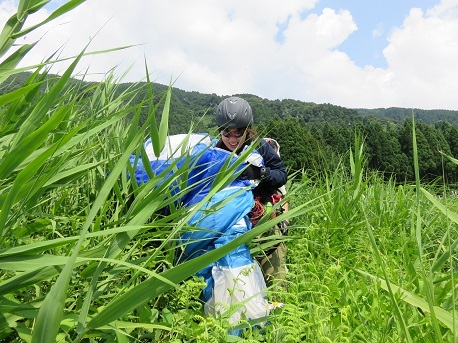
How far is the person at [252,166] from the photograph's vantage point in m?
2.59

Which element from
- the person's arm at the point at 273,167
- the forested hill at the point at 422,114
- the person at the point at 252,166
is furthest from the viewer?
the forested hill at the point at 422,114

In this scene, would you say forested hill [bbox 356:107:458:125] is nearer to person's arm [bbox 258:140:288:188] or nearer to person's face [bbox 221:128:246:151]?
person's arm [bbox 258:140:288:188]

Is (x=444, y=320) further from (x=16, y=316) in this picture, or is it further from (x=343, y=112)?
(x=343, y=112)

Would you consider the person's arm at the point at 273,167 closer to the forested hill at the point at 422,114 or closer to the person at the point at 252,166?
the person at the point at 252,166

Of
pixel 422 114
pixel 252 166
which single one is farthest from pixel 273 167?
pixel 422 114

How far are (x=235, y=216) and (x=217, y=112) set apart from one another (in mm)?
1169

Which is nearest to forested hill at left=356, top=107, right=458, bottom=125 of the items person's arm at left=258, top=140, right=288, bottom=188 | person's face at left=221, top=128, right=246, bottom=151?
person's arm at left=258, top=140, right=288, bottom=188

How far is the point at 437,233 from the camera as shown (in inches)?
145

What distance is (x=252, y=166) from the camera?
2.60 metres

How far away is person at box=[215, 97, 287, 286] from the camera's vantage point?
259cm

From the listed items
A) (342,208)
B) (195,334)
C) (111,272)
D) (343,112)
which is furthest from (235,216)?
(343,112)

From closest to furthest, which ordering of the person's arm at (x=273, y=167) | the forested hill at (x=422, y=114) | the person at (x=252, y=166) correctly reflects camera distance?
the person at (x=252, y=166), the person's arm at (x=273, y=167), the forested hill at (x=422, y=114)

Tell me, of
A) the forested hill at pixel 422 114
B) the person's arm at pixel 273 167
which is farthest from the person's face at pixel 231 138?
the forested hill at pixel 422 114

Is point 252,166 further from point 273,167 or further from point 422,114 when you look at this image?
point 422,114
